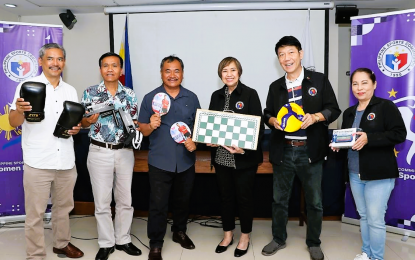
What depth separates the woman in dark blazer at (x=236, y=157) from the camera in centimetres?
264

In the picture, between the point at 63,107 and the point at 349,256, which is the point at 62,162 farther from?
the point at 349,256

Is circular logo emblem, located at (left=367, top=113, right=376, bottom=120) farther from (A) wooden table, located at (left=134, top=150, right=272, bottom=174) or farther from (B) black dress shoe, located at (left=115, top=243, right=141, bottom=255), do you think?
(B) black dress shoe, located at (left=115, top=243, right=141, bottom=255)

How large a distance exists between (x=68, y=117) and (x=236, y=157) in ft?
4.35

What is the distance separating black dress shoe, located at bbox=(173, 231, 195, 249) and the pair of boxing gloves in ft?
4.47

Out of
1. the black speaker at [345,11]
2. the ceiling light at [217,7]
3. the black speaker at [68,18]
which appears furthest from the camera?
the black speaker at [68,18]

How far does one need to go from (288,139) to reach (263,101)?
7.41 ft

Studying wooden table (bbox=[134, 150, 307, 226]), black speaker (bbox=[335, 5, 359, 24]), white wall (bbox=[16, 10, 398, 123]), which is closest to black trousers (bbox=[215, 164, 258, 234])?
wooden table (bbox=[134, 150, 307, 226])

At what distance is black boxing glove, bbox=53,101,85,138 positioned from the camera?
2.39m

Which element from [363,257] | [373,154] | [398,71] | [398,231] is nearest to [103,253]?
[363,257]

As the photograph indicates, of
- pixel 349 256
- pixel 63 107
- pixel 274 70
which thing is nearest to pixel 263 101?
Answer: pixel 274 70

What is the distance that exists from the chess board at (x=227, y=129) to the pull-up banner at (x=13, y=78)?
2157 millimetres

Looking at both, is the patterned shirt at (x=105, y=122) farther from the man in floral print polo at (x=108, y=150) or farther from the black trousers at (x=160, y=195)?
the black trousers at (x=160, y=195)

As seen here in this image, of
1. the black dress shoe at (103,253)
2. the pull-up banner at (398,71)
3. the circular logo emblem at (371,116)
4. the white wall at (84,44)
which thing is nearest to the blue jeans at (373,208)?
the circular logo emblem at (371,116)

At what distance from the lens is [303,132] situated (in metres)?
2.60
